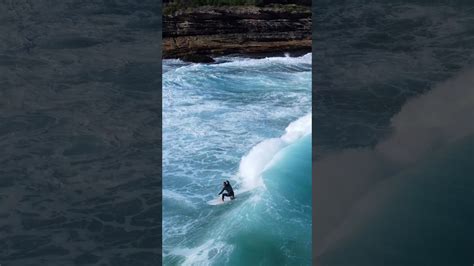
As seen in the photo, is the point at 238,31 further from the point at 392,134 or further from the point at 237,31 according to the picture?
the point at 392,134

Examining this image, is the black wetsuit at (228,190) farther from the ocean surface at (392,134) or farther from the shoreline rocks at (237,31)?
the shoreline rocks at (237,31)

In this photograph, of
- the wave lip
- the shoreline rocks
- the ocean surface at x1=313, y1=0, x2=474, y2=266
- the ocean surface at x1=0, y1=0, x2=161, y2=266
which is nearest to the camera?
the ocean surface at x1=0, y1=0, x2=161, y2=266

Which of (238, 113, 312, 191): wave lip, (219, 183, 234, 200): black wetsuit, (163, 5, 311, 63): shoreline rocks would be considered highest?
(163, 5, 311, 63): shoreline rocks

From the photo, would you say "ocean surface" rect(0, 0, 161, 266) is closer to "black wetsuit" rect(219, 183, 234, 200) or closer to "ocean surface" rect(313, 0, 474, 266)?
A: "black wetsuit" rect(219, 183, 234, 200)

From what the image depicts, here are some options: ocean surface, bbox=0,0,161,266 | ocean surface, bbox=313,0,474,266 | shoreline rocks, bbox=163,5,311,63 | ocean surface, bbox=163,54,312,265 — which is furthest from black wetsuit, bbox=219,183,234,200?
shoreline rocks, bbox=163,5,311,63

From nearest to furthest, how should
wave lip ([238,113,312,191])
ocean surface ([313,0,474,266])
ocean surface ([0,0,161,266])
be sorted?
1. ocean surface ([0,0,161,266])
2. ocean surface ([313,0,474,266])
3. wave lip ([238,113,312,191])

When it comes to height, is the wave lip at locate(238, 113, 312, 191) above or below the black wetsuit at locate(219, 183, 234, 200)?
above

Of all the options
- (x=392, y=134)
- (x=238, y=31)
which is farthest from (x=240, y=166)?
(x=392, y=134)
